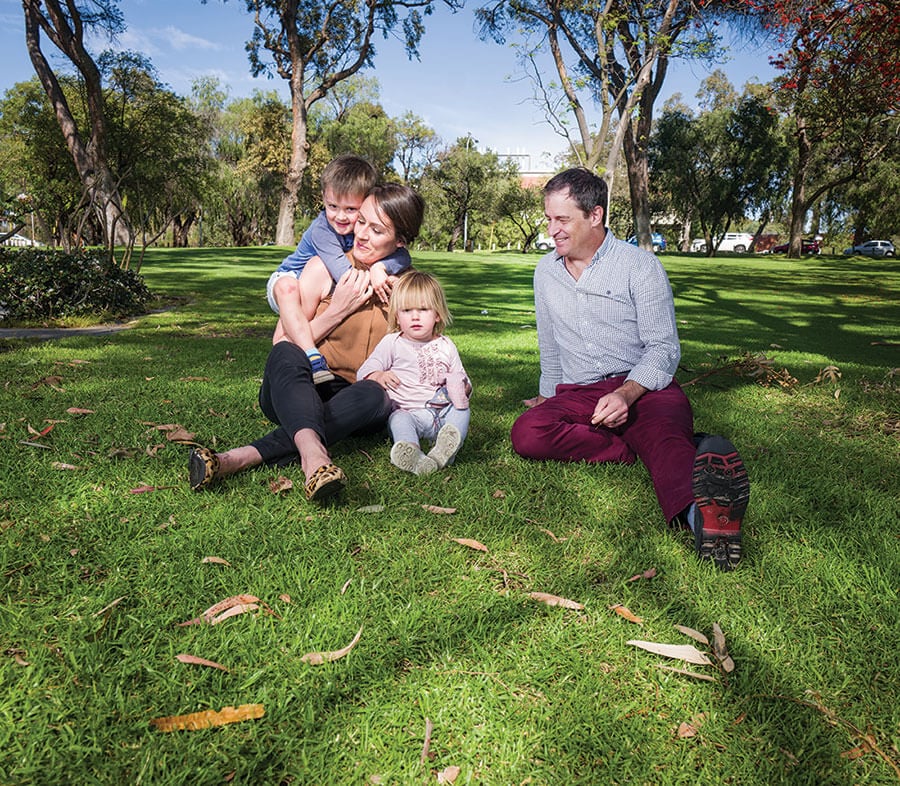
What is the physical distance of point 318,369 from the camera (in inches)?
141

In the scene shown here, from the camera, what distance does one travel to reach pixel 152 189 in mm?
33656

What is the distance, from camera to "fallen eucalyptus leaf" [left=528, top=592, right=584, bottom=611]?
2.24 m

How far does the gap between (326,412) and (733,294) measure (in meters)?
15.0

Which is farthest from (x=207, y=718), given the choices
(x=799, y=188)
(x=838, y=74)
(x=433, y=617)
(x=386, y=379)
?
(x=799, y=188)

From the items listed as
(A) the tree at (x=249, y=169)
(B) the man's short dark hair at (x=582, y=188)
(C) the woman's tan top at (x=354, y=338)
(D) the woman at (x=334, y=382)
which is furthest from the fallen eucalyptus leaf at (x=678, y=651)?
(A) the tree at (x=249, y=169)

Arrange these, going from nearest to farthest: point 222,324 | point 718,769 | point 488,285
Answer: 1. point 718,769
2. point 222,324
3. point 488,285

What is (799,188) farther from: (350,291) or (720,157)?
(350,291)

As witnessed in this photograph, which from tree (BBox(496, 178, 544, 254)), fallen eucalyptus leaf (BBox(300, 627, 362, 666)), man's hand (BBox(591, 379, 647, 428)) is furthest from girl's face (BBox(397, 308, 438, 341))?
tree (BBox(496, 178, 544, 254))

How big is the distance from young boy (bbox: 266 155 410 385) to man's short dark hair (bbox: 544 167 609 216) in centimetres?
96

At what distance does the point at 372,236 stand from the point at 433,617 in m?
2.24

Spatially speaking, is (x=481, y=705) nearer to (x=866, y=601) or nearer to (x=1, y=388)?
(x=866, y=601)

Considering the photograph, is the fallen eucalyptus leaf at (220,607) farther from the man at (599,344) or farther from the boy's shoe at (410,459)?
the man at (599,344)

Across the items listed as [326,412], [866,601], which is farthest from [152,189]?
[866,601]

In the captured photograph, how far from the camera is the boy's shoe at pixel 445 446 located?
3406 millimetres
